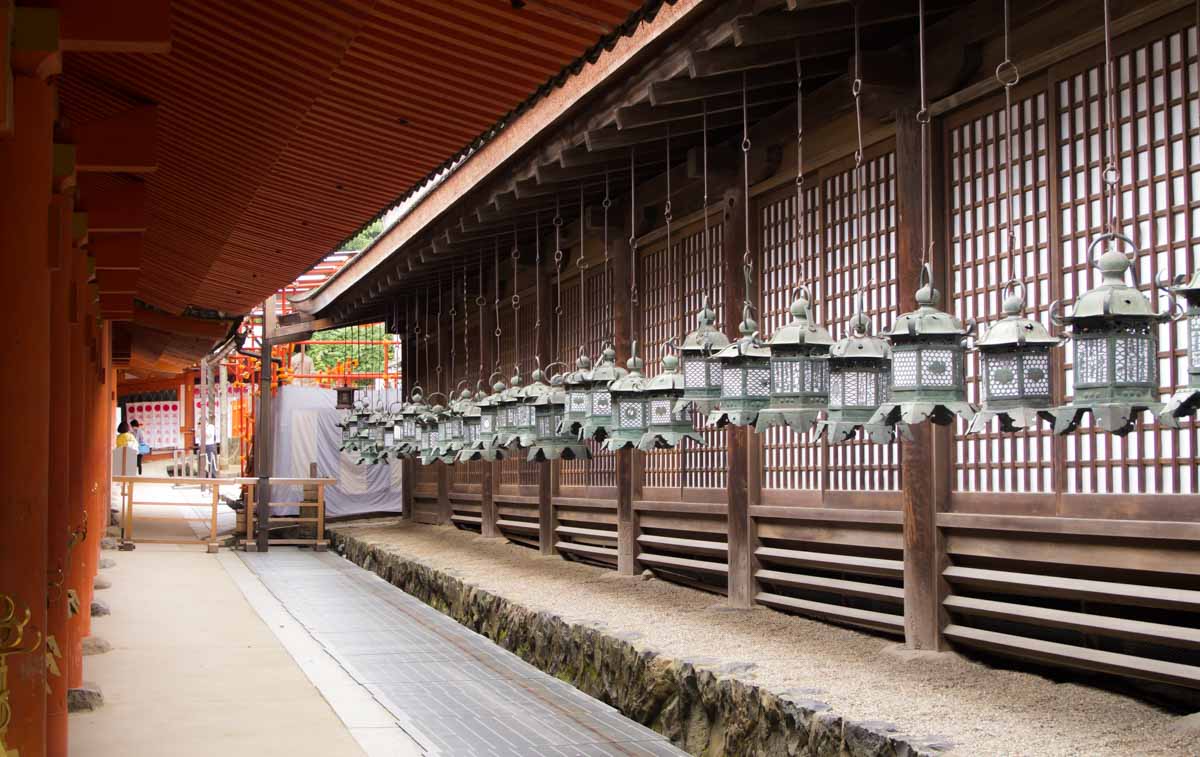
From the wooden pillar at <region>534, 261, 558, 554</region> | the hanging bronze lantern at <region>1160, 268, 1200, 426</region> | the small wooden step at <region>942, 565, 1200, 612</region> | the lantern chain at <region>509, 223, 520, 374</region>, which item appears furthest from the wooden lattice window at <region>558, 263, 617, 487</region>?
the hanging bronze lantern at <region>1160, 268, 1200, 426</region>

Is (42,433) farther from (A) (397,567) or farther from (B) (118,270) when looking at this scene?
(A) (397,567)

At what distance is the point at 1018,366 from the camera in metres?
6.07

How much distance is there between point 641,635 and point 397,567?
901 centimetres

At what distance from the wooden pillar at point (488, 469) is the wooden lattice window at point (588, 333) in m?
2.71

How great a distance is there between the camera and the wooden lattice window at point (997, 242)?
Answer: 7672mm

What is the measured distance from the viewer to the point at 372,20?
640 cm

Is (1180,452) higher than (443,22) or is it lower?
lower

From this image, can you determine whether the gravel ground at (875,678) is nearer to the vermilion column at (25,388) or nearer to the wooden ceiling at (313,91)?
the wooden ceiling at (313,91)

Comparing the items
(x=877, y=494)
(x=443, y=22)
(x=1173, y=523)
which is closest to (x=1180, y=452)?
(x=1173, y=523)

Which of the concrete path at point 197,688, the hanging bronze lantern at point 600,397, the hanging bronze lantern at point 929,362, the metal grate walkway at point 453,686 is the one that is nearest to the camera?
the hanging bronze lantern at point 929,362

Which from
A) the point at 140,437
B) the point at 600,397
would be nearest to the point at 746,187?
the point at 600,397

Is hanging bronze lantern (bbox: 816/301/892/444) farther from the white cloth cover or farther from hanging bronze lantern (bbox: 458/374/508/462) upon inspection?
the white cloth cover

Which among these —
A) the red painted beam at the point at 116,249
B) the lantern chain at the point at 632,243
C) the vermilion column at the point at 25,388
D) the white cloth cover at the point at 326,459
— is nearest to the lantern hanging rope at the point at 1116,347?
the vermilion column at the point at 25,388

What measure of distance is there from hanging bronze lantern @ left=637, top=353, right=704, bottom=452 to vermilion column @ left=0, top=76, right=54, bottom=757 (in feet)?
17.3
